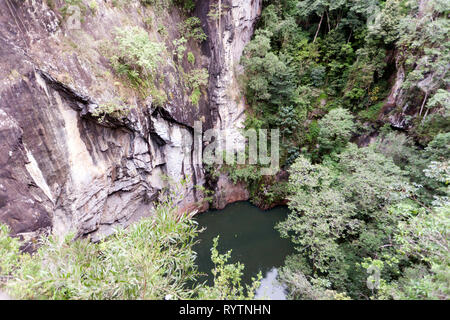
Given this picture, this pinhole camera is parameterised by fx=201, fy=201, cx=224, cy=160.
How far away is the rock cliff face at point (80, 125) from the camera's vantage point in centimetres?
479

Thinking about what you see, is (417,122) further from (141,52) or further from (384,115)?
(141,52)

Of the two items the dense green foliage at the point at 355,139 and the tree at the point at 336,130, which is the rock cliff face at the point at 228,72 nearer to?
the dense green foliage at the point at 355,139

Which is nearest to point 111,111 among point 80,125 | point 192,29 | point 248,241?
point 80,125

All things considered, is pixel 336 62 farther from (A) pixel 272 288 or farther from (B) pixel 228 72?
(A) pixel 272 288

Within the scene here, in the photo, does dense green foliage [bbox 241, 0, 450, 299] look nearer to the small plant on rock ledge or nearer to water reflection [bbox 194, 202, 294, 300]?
water reflection [bbox 194, 202, 294, 300]

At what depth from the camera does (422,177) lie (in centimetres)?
714

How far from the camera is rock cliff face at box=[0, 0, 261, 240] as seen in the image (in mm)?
4785

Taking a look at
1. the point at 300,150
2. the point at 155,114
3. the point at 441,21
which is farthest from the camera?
the point at 300,150

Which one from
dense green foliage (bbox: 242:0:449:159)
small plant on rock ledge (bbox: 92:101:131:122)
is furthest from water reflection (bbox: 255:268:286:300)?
small plant on rock ledge (bbox: 92:101:131:122)

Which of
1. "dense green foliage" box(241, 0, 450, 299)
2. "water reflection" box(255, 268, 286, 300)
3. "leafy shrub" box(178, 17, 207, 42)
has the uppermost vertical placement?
"leafy shrub" box(178, 17, 207, 42)

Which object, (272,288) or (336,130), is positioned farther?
(336,130)

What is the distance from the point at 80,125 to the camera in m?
6.18

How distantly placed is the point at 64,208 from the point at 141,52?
553 cm
